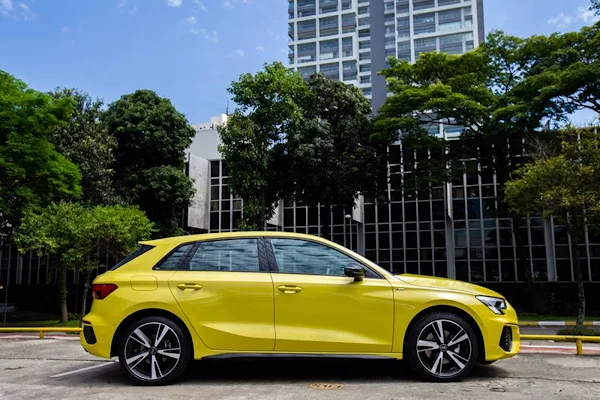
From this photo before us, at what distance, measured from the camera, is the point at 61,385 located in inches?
215

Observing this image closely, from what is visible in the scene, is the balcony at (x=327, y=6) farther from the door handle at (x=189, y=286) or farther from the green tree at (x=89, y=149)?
the door handle at (x=189, y=286)

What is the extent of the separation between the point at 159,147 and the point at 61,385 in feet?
71.8

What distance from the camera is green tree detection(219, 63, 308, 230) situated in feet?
71.1

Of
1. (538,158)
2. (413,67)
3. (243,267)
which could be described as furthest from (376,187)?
(243,267)

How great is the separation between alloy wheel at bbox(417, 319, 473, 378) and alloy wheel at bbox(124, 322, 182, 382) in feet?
8.38

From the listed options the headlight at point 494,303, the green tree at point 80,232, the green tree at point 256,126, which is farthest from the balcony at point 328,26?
the headlight at point 494,303

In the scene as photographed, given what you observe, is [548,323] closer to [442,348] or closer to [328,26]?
[442,348]

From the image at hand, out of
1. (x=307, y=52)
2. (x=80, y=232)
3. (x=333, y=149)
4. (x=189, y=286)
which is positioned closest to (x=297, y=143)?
(x=333, y=149)

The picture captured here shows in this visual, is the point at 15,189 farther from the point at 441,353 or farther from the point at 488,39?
the point at 488,39

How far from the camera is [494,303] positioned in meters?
5.49

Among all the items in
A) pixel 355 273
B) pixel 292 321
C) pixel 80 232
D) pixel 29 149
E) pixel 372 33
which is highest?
pixel 372 33

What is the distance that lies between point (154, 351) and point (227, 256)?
1.24m

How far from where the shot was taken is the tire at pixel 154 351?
5.27 m

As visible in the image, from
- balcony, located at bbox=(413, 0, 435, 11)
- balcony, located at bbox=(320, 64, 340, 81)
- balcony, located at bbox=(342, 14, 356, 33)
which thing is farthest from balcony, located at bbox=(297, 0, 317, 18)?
balcony, located at bbox=(413, 0, 435, 11)
